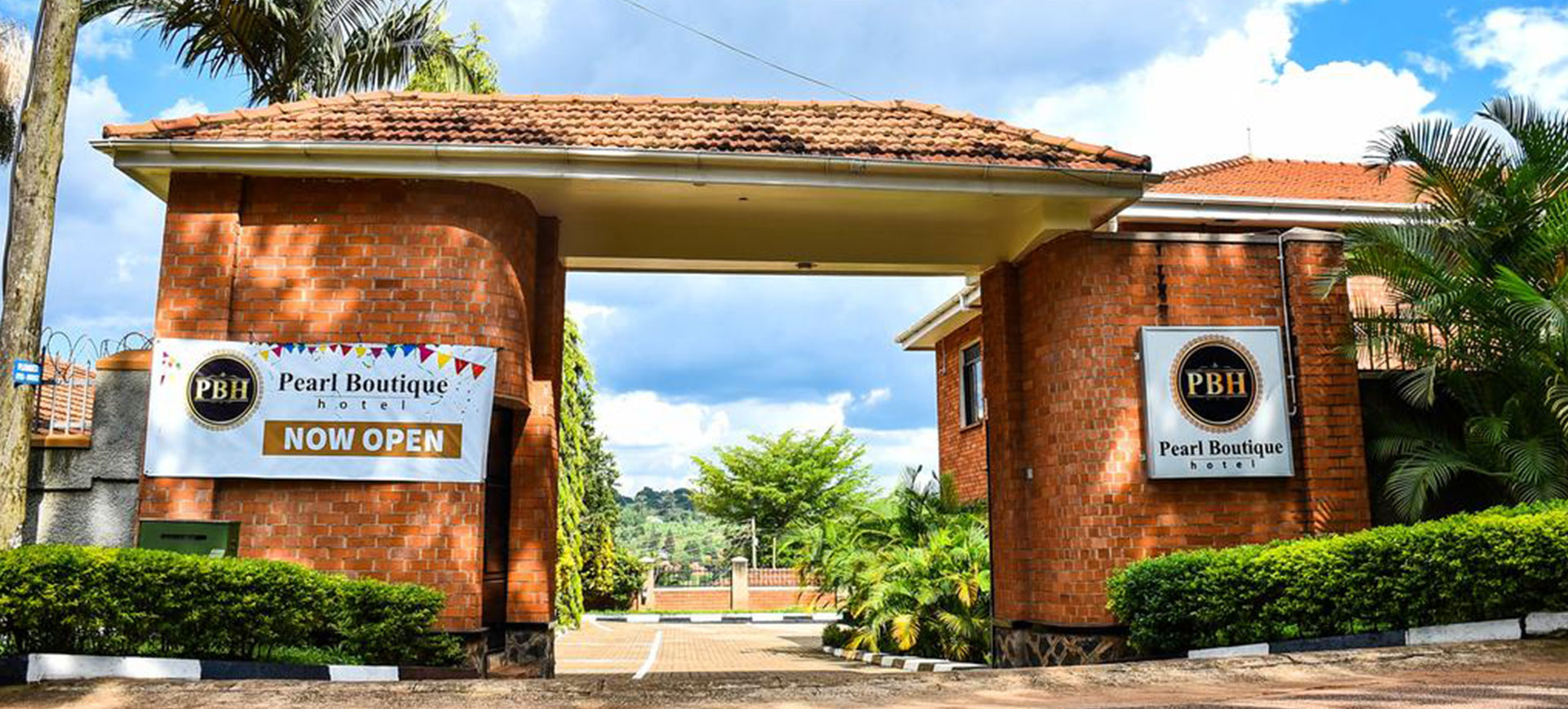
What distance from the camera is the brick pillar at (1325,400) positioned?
10188 millimetres

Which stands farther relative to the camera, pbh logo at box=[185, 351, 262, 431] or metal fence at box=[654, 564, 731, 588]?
metal fence at box=[654, 564, 731, 588]

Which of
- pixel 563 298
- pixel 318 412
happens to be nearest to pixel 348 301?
pixel 318 412

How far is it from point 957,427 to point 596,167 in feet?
30.9

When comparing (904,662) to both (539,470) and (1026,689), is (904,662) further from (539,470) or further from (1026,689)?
(1026,689)

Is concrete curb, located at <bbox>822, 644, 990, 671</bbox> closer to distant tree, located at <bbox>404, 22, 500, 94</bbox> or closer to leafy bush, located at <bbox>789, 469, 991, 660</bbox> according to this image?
leafy bush, located at <bbox>789, 469, 991, 660</bbox>

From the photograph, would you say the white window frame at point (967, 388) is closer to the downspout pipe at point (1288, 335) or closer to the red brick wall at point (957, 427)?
the red brick wall at point (957, 427)

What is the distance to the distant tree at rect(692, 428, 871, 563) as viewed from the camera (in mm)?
40344

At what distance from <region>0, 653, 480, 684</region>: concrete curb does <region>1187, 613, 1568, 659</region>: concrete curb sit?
6261 millimetres

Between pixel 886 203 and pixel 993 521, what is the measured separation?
3443 mm

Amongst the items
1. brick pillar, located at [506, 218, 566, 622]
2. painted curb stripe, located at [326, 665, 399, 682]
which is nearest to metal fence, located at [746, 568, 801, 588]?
brick pillar, located at [506, 218, 566, 622]

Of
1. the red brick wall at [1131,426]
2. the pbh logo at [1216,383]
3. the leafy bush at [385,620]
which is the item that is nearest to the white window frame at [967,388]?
the red brick wall at [1131,426]

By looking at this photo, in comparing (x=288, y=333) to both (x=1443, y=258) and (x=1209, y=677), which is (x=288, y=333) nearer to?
(x=1209, y=677)

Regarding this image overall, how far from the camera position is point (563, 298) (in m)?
11.8

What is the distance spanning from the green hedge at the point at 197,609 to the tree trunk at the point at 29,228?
5.68ft
